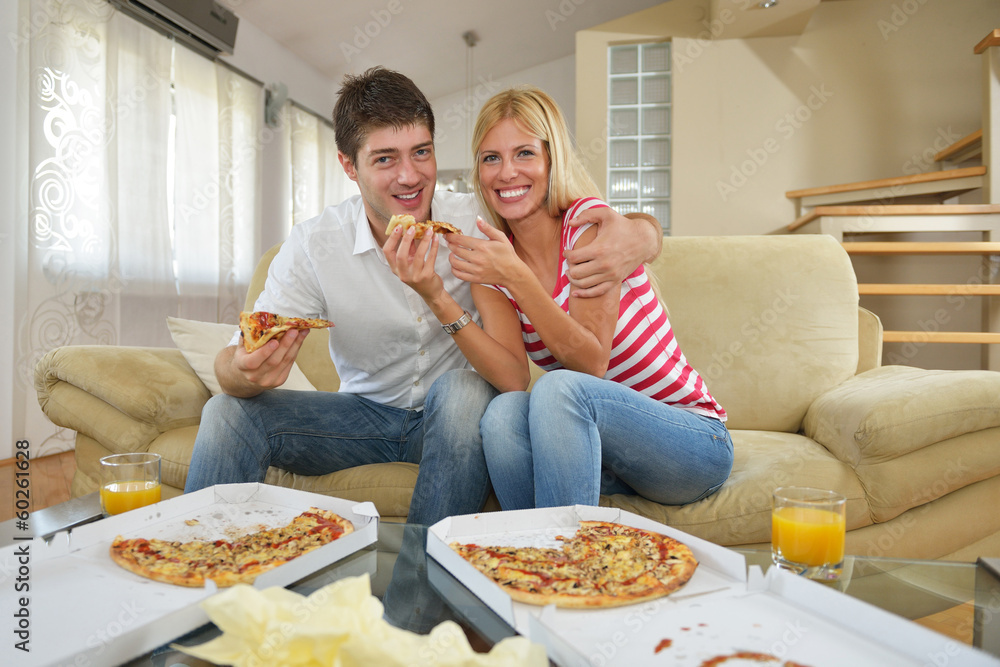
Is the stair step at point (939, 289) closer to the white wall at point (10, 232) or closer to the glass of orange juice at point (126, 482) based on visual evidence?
the glass of orange juice at point (126, 482)

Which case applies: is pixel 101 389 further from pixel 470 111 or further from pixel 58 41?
pixel 470 111

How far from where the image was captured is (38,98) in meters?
3.03

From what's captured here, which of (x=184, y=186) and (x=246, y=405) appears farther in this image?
(x=184, y=186)

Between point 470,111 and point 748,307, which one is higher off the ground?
point 470,111

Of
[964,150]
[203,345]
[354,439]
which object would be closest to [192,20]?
[203,345]

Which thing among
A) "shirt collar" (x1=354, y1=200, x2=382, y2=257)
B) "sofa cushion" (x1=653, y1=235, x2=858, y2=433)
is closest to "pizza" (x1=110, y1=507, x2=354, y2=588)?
"shirt collar" (x1=354, y1=200, x2=382, y2=257)

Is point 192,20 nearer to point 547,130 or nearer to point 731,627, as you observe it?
point 547,130

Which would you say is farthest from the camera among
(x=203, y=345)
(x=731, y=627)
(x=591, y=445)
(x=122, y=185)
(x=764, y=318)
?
(x=122, y=185)

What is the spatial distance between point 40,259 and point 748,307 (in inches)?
120

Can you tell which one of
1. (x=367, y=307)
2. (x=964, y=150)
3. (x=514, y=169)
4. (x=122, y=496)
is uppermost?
(x=964, y=150)

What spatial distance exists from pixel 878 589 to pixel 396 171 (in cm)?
119

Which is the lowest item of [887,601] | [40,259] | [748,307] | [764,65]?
[887,601]

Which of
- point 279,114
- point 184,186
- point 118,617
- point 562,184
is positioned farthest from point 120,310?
point 118,617

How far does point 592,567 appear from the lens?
27.5 inches
